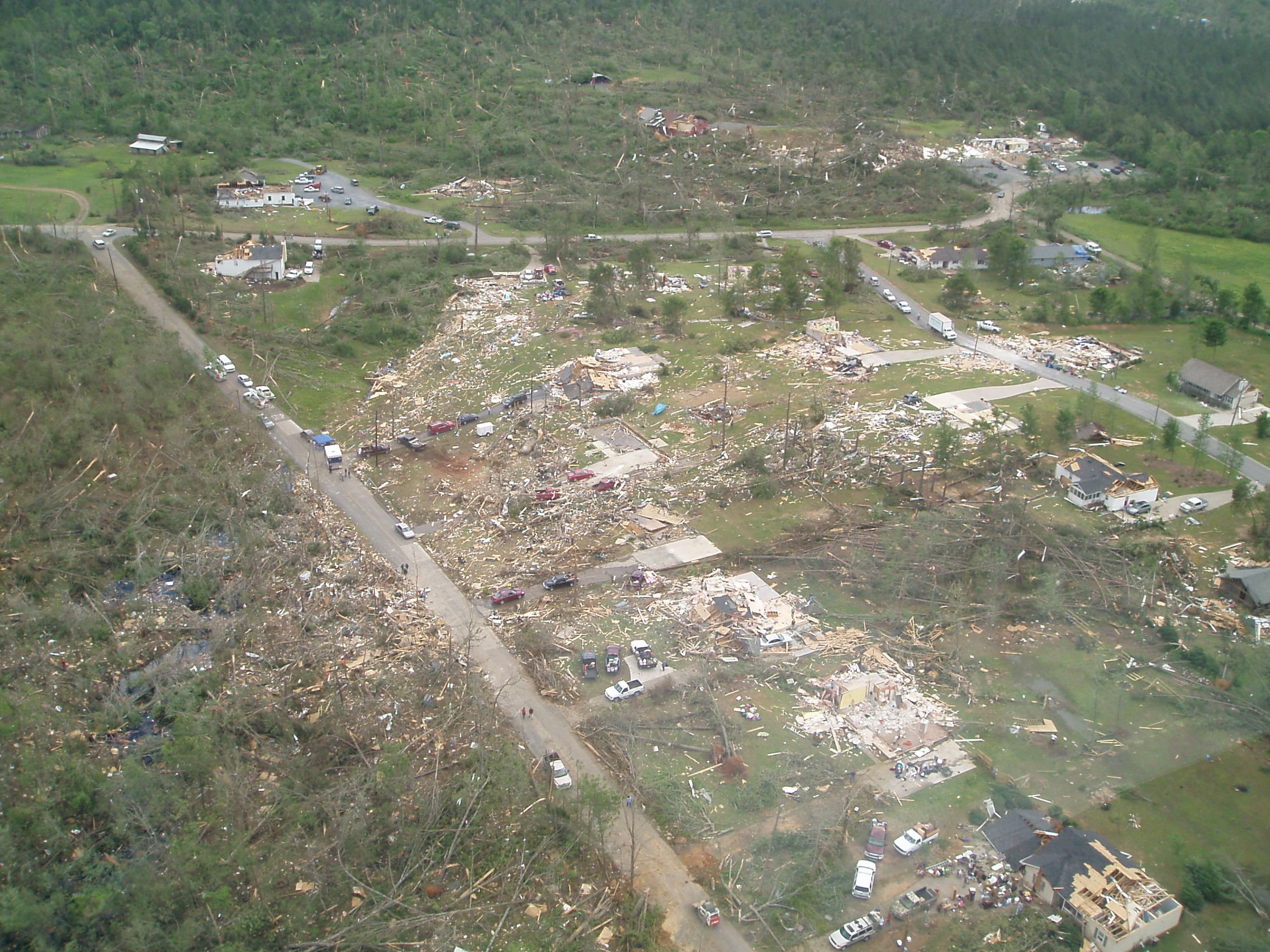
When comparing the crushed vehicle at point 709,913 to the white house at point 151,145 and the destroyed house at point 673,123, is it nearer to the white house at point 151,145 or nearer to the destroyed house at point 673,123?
the destroyed house at point 673,123

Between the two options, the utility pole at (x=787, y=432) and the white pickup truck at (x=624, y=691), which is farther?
the utility pole at (x=787, y=432)

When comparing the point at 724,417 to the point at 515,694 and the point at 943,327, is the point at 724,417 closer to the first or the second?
the point at 943,327

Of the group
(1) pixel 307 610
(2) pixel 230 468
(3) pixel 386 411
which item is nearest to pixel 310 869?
(1) pixel 307 610

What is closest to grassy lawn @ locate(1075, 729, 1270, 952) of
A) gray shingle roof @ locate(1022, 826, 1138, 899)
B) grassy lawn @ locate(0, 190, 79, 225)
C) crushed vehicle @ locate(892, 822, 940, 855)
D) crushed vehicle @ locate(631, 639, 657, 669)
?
gray shingle roof @ locate(1022, 826, 1138, 899)

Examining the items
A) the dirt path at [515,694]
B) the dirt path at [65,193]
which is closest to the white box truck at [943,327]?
the dirt path at [515,694]

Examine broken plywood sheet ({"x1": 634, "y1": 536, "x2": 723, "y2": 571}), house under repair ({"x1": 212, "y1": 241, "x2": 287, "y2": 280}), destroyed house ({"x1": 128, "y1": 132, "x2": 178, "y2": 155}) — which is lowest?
broken plywood sheet ({"x1": 634, "y1": 536, "x2": 723, "y2": 571})

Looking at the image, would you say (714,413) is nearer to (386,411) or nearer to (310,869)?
(386,411)

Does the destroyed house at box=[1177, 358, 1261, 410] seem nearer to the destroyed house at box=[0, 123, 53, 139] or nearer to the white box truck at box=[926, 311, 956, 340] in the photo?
the white box truck at box=[926, 311, 956, 340]
